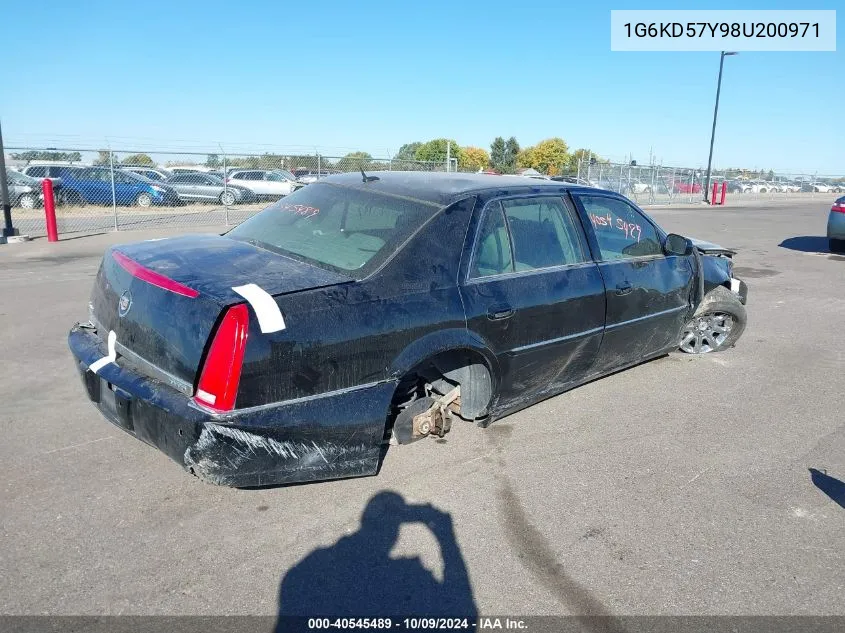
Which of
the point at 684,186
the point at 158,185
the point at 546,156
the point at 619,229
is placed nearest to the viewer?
the point at 619,229

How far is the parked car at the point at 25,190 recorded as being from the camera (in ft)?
60.8

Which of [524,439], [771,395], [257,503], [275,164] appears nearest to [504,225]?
[524,439]

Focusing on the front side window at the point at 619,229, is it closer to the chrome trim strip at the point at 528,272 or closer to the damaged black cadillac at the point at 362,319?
the damaged black cadillac at the point at 362,319

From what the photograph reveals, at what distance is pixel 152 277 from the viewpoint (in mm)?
3129

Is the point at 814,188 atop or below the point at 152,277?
atop

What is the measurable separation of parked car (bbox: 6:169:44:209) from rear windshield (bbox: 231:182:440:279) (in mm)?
17566

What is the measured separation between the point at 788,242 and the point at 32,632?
54.8ft

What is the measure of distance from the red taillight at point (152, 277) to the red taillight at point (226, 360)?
0.26 metres

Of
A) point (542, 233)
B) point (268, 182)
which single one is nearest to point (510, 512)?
point (542, 233)

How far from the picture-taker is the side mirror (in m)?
4.99

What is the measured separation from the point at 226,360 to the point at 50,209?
37.9 ft

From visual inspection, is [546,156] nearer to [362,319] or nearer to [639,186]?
[639,186]

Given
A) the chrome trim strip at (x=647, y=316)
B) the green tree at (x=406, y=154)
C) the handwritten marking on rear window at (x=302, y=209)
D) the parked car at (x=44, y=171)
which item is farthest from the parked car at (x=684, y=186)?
the handwritten marking on rear window at (x=302, y=209)

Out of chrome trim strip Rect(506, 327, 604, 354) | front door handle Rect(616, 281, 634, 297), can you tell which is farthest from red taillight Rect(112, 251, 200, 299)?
front door handle Rect(616, 281, 634, 297)
